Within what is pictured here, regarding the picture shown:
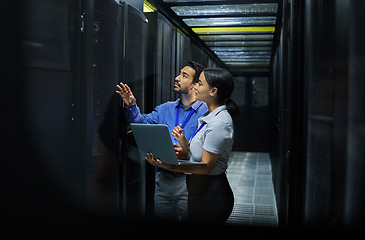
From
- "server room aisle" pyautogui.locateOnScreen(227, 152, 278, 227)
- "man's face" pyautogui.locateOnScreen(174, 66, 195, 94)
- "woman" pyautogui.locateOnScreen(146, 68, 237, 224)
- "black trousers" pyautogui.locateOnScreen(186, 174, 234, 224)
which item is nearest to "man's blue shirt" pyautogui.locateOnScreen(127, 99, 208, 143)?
"man's face" pyautogui.locateOnScreen(174, 66, 195, 94)

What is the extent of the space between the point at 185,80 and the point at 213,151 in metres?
0.65

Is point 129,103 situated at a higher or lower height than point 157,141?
higher

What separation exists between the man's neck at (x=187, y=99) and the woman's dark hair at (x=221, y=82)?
44cm

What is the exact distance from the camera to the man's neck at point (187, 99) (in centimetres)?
249

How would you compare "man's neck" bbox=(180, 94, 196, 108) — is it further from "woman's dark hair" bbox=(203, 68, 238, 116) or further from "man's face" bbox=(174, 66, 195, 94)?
"woman's dark hair" bbox=(203, 68, 238, 116)

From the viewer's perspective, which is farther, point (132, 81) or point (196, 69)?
point (132, 81)

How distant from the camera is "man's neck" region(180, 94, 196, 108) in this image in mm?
2489

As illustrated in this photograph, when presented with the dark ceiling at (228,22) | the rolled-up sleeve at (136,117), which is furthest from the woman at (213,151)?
the dark ceiling at (228,22)

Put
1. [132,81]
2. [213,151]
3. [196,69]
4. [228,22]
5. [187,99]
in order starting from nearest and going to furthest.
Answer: [213,151]
[196,69]
[187,99]
[132,81]
[228,22]

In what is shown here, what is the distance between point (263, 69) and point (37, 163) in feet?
31.0

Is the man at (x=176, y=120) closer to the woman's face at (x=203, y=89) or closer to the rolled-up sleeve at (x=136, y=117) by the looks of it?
the rolled-up sleeve at (x=136, y=117)

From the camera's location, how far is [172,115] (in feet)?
8.46

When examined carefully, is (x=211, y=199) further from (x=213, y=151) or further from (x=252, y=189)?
(x=252, y=189)

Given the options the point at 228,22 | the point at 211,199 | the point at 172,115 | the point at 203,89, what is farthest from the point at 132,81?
the point at 228,22
